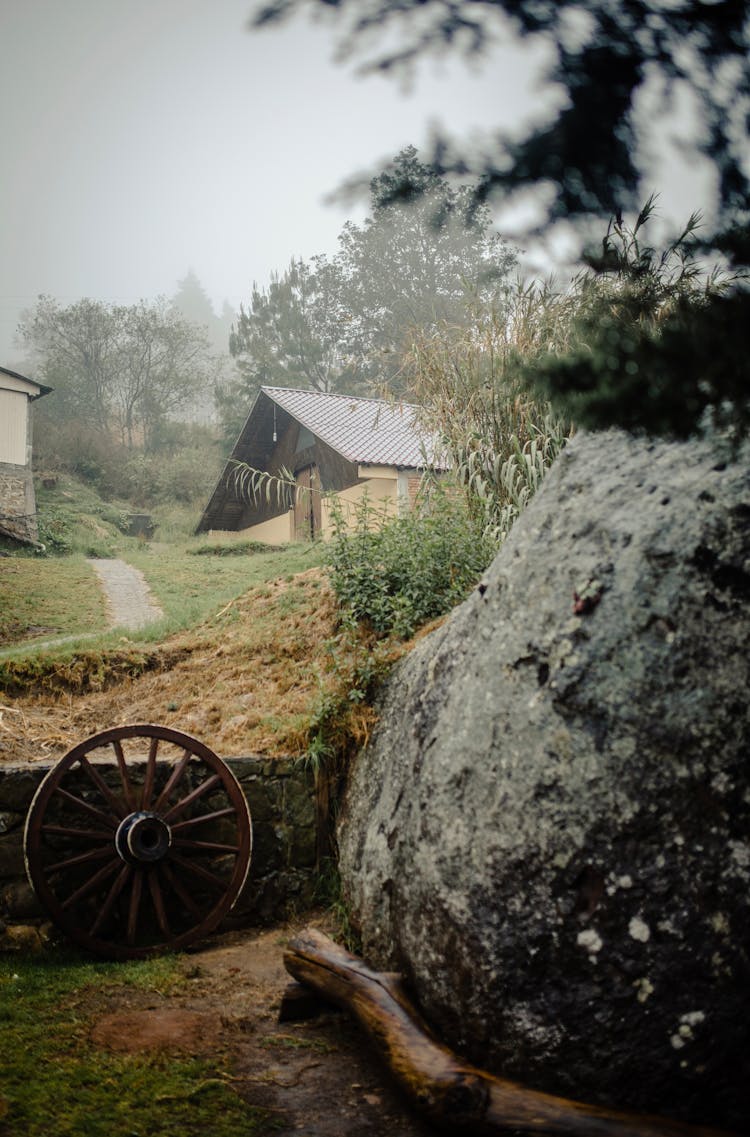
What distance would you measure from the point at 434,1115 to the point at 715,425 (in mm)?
2464

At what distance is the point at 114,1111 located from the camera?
109 inches

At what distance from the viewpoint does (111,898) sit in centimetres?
428

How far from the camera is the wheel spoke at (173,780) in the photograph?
4.50m

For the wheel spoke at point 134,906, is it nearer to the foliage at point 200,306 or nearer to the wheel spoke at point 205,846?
the wheel spoke at point 205,846

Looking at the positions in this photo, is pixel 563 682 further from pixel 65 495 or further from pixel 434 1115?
pixel 65 495

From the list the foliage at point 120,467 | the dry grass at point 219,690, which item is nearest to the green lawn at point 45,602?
the dry grass at point 219,690

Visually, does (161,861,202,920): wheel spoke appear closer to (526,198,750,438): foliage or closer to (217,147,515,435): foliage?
(526,198,750,438): foliage

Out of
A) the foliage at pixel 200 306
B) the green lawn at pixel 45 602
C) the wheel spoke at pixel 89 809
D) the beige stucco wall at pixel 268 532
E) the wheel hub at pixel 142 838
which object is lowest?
the wheel hub at pixel 142 838

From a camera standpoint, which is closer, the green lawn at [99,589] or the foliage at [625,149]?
the foliage at [625,149]

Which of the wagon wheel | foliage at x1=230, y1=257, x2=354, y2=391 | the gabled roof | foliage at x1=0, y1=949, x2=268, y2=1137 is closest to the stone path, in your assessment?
the wagon wheel

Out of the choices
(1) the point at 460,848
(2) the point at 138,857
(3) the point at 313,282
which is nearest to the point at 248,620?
(2) the point at 138,857

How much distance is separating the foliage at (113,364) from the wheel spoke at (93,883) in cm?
2621

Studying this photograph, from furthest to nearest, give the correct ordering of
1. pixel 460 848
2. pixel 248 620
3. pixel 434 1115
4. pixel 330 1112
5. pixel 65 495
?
pixel 65 495 → pixel 248 620 → pixel 460 848 → pixel 330 1112 → pixel 434 1115

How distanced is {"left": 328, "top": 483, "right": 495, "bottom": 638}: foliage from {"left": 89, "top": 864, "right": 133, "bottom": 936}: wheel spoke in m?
2.17
